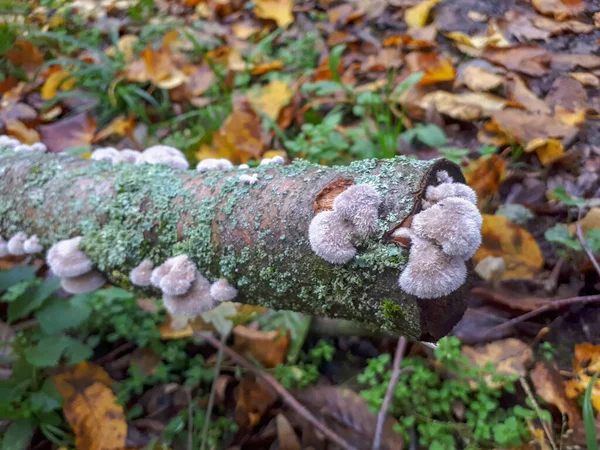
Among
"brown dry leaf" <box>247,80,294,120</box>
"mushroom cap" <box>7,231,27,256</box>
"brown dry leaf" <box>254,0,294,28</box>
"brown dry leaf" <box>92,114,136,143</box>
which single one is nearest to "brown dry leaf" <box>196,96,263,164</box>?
"brown dry leaf" <box>247,80,294,120</box>

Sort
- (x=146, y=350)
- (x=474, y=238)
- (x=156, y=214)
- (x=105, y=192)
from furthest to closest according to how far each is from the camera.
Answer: (x=146, y=350), (x=105, y=192), (x=156, y=214), (x=474, y=238)

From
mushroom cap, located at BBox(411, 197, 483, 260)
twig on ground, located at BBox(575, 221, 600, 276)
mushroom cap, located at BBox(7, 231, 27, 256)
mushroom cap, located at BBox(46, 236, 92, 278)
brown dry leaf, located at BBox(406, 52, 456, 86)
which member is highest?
mushroom cap, located at BBox(411, 197, 483, 260)

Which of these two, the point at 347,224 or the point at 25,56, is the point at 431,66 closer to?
the point at 347,224

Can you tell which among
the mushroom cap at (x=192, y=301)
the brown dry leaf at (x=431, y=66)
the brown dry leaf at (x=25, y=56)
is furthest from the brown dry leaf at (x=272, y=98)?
the brown dry leaf at (x=25, y=56)

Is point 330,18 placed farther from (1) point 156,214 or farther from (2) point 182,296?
(2) point 182,296

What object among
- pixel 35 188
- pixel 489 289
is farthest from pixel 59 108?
pixel 489 289

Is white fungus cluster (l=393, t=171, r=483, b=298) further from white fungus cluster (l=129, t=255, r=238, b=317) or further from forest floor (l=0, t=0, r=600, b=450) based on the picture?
white fungus cluster (l=129, t=255, r=238, b=317)

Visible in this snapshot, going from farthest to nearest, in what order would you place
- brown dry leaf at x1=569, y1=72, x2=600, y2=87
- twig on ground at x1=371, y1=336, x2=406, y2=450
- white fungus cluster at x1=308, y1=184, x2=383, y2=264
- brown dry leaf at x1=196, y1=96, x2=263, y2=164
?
1. brown dry leaf at x1=196, y1=96, x2=263, y2=164
2. brown dry leaf at x1=569, y1=72, x2=600, y2=87
3. twig on ground at x1=371, y1=336, x2=406, y2=450
4. white fungus cluster at x1=308, y1=184, x2=383, y2=264
